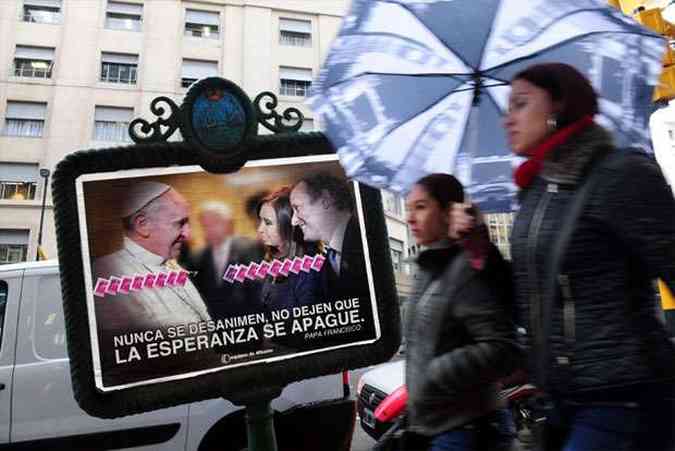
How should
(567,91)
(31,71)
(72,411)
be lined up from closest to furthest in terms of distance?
1. (567,91)
2. (72,411)
3. (31,71)

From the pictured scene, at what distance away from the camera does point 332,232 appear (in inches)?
90.0

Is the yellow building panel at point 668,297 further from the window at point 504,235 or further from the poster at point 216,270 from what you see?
the poster at point 216,270

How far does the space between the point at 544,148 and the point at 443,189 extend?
0.48 m

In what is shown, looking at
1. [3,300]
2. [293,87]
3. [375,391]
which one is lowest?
[375,391]

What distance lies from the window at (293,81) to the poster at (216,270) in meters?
23.6

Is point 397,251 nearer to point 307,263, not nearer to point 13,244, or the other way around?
point 13,244

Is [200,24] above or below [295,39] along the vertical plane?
above

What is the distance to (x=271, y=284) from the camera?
219 centimetres

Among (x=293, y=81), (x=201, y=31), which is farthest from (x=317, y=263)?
(x=201, y=31)

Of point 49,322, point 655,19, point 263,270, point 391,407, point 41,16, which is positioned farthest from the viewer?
point 41,16

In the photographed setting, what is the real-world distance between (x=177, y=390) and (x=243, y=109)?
1.18 m

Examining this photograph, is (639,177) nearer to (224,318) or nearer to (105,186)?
(224,318)

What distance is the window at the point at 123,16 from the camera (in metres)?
23.7

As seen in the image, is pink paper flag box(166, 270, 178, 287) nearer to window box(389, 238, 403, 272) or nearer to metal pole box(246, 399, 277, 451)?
metal pole box(246, 399, 277, 451)
